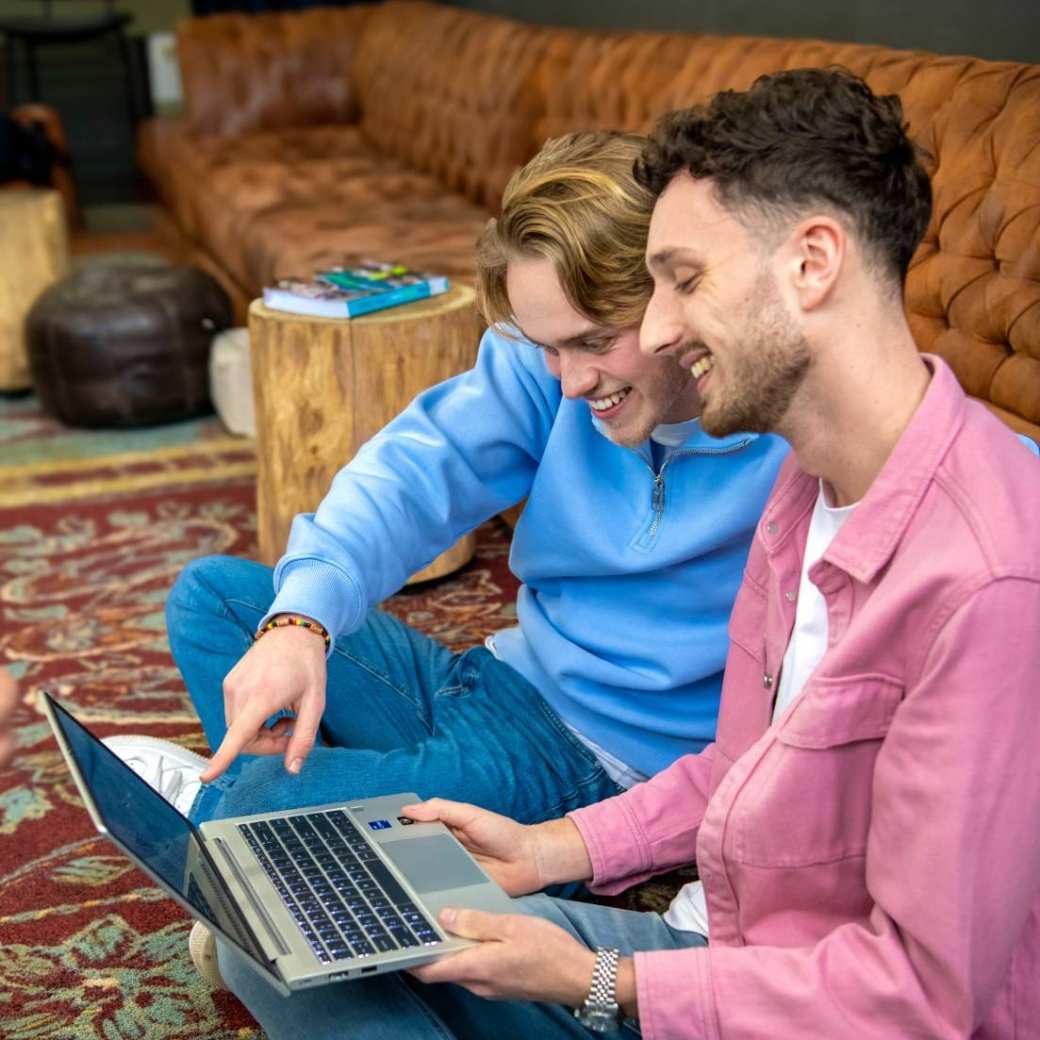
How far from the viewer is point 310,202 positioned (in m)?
4.48

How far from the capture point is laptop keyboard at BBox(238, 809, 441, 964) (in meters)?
1.10

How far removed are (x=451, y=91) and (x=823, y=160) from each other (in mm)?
3817

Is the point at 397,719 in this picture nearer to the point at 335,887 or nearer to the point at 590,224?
the point at 335,887

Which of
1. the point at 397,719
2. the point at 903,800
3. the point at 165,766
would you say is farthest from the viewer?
the point at 165,766

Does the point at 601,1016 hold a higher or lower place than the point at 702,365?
lower

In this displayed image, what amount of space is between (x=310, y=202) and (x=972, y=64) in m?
2.64

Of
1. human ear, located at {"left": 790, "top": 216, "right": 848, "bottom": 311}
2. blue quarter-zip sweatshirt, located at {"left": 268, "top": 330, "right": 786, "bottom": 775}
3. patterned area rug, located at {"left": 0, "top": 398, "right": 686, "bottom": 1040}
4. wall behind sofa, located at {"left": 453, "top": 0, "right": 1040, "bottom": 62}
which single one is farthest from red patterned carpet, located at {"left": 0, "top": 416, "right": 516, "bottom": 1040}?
wall behind sofa, located at {"left": 453, "top": 0, "right": 1040, "bottom": 62}

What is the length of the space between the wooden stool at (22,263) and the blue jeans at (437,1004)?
10.7 ft

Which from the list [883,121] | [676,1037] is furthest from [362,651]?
[883,121]

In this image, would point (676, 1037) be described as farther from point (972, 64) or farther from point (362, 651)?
point (972, 64)

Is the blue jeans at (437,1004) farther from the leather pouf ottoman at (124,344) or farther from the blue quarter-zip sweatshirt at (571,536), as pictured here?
the leather pouf ottoman at (124,344)

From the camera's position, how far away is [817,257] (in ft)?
3.18

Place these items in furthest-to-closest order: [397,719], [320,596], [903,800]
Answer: [397,719], [320,596], [903,800]

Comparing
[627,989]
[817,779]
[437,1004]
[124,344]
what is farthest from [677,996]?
[124,344]
